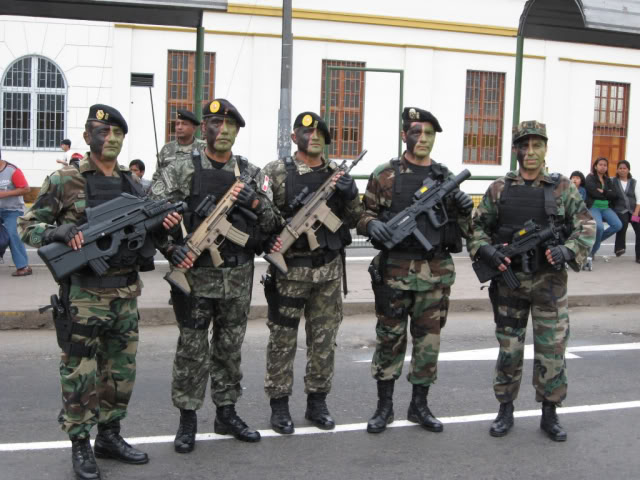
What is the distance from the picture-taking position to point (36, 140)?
20.4 meters

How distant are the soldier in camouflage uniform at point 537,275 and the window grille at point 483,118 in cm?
1917

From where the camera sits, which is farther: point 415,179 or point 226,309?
point 415,179

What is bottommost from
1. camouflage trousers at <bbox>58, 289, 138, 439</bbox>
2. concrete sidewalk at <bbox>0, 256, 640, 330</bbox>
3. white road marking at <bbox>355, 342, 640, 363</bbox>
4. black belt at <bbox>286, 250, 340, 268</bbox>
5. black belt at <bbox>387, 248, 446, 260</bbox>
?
white road marking at <bbox>355, 342, 640, 363</bbox>

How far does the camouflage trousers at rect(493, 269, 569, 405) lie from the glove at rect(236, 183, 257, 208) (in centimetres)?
180

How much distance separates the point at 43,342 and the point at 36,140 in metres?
13.7

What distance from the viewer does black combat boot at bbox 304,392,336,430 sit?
549 cm

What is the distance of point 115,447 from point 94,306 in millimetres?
870

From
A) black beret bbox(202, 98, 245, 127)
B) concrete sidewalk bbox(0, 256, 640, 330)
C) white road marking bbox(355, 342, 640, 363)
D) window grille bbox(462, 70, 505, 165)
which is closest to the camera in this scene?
black beret bbox(202, 98, 245, 127)

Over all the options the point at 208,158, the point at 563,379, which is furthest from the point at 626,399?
the point at 208,158

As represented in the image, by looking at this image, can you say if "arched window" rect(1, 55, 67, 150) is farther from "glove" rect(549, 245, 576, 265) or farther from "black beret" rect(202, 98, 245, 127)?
"glove" rect(549, 245, 576, 265)

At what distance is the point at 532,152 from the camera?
5461 millimetres

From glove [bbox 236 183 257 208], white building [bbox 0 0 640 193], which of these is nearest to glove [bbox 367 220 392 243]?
glove [bbox 236 183 257 208]

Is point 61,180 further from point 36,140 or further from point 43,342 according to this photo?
point 36,140

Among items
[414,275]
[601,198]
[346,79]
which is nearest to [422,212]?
[414,275]
